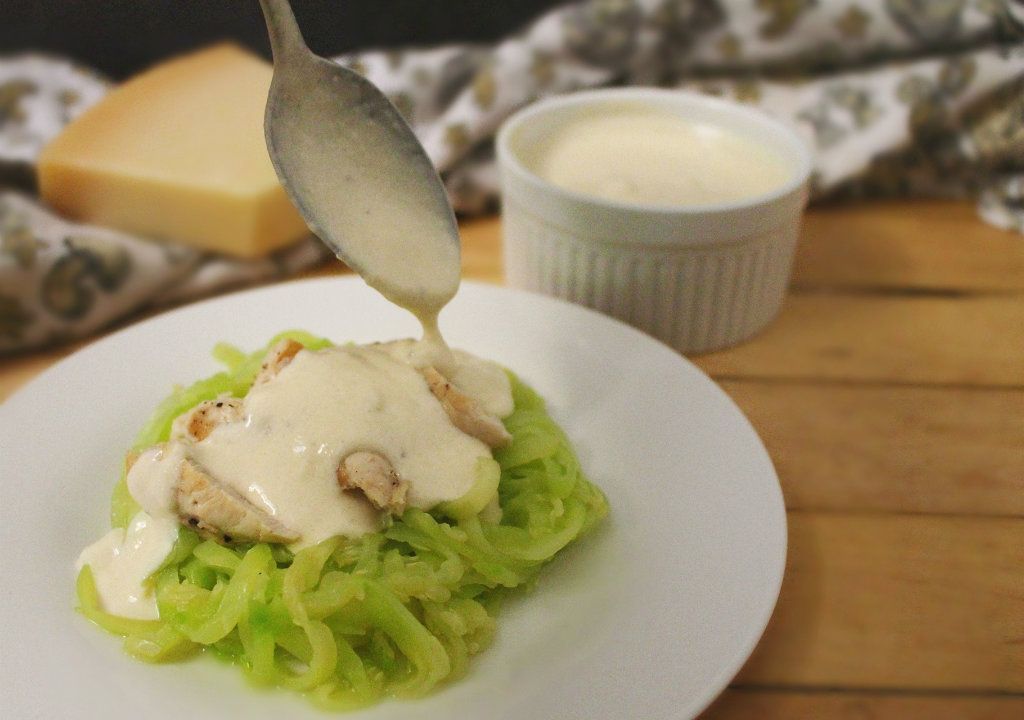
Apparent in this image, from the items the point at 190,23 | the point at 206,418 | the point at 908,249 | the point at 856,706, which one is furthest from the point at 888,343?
the point at 190,23

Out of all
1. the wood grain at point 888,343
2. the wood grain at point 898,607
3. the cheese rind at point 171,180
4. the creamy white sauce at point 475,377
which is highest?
the creamy white sauce at point 475,377

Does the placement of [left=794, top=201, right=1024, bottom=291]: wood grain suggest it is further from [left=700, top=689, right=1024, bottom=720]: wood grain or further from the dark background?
[left=700, top=689, right=1024, bottom=720]: wood grain

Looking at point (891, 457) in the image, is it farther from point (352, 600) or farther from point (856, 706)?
point (352, 600)

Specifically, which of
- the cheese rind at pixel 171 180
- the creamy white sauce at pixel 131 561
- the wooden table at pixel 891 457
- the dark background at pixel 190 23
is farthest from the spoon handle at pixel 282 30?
the dark background at pixel 190 23

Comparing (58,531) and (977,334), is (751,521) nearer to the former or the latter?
(58,531)

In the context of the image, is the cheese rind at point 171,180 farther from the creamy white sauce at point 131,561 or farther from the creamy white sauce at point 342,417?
the creamy white sauce at point 131,561

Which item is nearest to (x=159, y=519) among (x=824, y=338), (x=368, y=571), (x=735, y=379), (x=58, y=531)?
(x=58, y=531)
